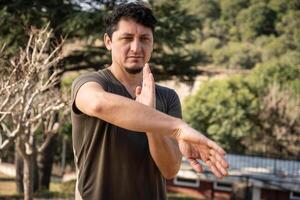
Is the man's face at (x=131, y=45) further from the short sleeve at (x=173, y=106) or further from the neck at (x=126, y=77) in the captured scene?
the short sleeve at (x=173, y=106)

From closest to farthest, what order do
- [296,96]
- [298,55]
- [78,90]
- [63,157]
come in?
[78,90], [63,157], [296,96], [298,55]

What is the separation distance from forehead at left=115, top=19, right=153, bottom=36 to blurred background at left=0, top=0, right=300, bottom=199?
3.40 m

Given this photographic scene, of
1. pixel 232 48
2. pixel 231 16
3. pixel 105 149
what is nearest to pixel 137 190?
pixel 105 149

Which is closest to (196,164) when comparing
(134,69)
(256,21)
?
(134,69)

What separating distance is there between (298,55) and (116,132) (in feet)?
108

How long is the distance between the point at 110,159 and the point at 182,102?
67.0ft

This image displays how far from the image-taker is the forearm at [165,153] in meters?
1.47

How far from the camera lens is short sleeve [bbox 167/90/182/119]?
1.67 m

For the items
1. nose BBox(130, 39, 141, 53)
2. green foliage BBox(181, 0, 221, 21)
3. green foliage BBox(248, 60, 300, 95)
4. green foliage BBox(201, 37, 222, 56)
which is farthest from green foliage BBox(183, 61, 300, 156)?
green foliage BBox(181, 0, 221, 21)

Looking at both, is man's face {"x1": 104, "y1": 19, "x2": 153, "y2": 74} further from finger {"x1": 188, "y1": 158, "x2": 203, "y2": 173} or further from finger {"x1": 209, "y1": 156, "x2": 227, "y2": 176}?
finger {"x1": 209, "y1": 156, "x2": 227, "y2": 176}

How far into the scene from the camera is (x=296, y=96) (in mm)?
19797

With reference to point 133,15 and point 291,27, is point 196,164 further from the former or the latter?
point 291,27

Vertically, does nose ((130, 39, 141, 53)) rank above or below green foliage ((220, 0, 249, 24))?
below

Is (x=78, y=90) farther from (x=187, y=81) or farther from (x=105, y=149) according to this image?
(x=187, y=81)
